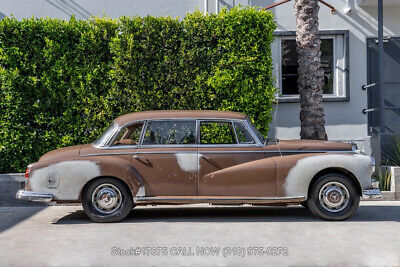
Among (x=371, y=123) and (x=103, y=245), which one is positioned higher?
(x=371, y=123)

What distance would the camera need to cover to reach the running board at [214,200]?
748cm

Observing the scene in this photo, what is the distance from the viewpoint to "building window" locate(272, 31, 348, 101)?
43.5 ft

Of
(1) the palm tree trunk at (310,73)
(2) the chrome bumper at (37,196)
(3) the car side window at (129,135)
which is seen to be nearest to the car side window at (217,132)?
(3) the car side window at (129,135)

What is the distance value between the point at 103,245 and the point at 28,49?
554 cm

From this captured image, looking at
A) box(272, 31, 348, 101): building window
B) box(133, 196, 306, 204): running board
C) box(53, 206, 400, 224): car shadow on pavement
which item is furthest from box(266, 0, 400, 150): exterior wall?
box(133, 196, 306, 204): running board

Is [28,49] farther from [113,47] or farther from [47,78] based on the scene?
[113,47]

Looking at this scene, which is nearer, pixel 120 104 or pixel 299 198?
pixel 299 198

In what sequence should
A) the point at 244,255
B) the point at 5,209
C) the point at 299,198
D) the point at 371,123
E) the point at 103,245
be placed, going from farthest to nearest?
1. the point at 371,123
2. the point at 5,209
3. the point at 299,198
4. the point at 103,245
5. the point at 244,255

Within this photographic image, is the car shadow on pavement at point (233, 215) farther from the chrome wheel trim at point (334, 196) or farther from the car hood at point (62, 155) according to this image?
the car hood at point (62, 155)

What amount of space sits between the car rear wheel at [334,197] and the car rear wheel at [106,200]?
2699 mm

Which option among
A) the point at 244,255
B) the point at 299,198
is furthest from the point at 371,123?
the point at 244,255

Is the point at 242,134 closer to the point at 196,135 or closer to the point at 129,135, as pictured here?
the point at 196,135

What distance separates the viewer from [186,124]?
7.84 m

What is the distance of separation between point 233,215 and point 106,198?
203 cm
